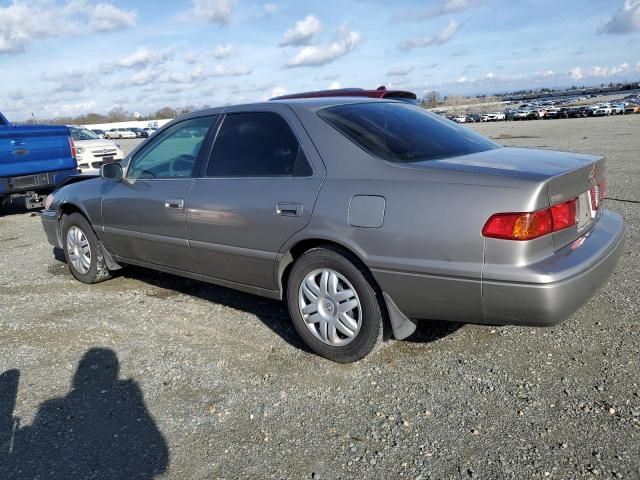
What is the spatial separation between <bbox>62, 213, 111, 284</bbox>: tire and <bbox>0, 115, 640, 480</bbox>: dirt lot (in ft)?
2.62

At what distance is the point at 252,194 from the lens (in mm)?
3666

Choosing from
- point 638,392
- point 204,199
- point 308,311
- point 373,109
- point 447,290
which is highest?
point 373,109

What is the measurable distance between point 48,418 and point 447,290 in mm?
2361

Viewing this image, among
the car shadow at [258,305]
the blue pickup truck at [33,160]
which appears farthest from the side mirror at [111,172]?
the blue pickup truck at [33,160]

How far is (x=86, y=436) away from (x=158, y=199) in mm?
2043

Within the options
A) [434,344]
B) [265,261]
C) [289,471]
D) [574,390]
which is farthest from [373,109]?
[289,471]

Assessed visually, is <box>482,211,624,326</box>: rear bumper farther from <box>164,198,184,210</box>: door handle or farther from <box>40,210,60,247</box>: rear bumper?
<box>40,210,60,247</box>: rear bumper

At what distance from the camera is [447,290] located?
2.87 m

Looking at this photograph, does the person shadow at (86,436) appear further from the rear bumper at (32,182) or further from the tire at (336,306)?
the rear bumper at (32,182)

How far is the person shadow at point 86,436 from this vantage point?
2578 millimetres

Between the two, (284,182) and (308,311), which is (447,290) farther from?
(284,182)

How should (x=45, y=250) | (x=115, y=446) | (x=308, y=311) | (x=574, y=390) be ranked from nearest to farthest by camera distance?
(x=115, y=446) → (x=574, y=390) → (x=308, y=311) → (x=45, y=250)

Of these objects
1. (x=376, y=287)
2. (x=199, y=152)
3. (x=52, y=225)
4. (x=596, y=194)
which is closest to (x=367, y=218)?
(x=376, y=287)

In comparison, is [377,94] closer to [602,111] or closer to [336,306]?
[336,306]
